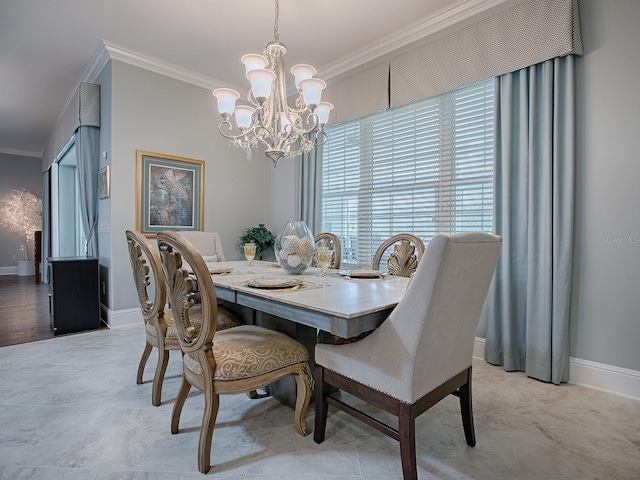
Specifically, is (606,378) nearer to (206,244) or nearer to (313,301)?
(313,301)

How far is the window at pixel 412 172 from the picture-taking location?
279cm

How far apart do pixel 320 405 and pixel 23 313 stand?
14.2ft

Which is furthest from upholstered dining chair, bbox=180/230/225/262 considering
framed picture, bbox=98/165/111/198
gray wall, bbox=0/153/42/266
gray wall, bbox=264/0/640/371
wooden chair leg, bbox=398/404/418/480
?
gray wall, bbox=0/153/42/266

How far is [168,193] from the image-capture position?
3799mm

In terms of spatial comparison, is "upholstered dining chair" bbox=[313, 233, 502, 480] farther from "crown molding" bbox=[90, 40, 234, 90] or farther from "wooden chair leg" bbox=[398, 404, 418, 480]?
"crown molding" bbox=[90, 40, 234, 90]

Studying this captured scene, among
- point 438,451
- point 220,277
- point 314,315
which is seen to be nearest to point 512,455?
point 438,451

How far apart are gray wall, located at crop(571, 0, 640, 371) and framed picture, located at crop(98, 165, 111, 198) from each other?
4.02 metres

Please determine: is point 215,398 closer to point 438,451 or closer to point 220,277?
point 220,277

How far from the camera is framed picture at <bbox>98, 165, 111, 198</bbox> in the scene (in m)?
3.44

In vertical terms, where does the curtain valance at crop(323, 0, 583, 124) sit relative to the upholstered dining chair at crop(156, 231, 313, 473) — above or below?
above

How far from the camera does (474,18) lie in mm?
2664

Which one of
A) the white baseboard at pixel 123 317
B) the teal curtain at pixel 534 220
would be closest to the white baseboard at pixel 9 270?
the white baseboard at pixel 123 317

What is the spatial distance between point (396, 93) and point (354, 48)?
2.13 ft

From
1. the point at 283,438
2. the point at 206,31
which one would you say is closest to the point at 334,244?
the point at 283,438
